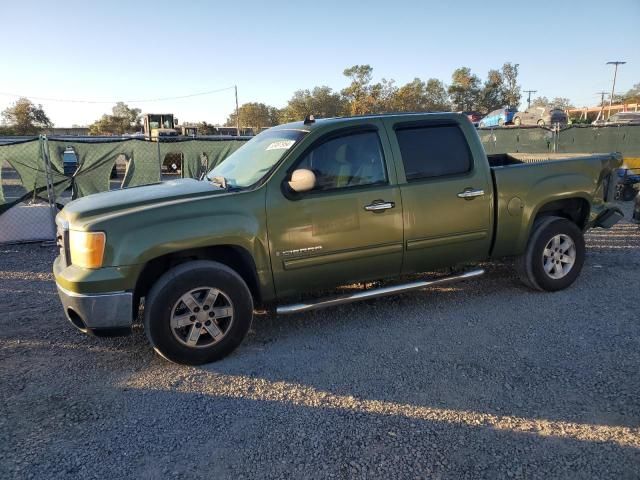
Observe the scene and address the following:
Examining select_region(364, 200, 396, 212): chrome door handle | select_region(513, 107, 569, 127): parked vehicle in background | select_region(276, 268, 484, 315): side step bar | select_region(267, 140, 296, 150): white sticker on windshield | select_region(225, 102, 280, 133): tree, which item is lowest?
select_region(276, 268, 484, 315): side step bar

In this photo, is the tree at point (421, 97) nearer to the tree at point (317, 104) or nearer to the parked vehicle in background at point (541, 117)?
the tree at point (317, 104)

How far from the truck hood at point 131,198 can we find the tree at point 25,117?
6936 cm

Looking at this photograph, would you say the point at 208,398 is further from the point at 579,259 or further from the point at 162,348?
the point at 579,259

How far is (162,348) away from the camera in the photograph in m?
3.63

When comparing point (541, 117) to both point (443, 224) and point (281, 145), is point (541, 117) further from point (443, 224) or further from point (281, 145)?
point (281, 145)

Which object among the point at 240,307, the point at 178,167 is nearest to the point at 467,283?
the point at 240,307

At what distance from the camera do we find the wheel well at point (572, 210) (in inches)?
205

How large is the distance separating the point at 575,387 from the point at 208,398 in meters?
2.57

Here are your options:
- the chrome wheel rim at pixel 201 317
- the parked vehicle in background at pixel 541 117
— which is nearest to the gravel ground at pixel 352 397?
the chrome wheel rim at pixel 201 317

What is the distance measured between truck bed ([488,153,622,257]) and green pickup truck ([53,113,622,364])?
0.05ft

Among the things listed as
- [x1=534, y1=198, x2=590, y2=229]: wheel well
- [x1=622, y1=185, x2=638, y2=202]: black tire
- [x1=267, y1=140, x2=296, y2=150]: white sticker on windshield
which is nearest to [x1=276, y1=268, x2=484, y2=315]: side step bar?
[x1=534, y1=198, x2=590, y2=229]: wheel well

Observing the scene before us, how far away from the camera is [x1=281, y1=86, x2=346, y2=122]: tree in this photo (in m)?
74.1

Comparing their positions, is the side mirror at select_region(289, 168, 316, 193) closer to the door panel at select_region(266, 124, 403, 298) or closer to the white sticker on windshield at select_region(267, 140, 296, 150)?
the door panel at select_region(266, 124, 403, 298)

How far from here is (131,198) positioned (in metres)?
4.00
